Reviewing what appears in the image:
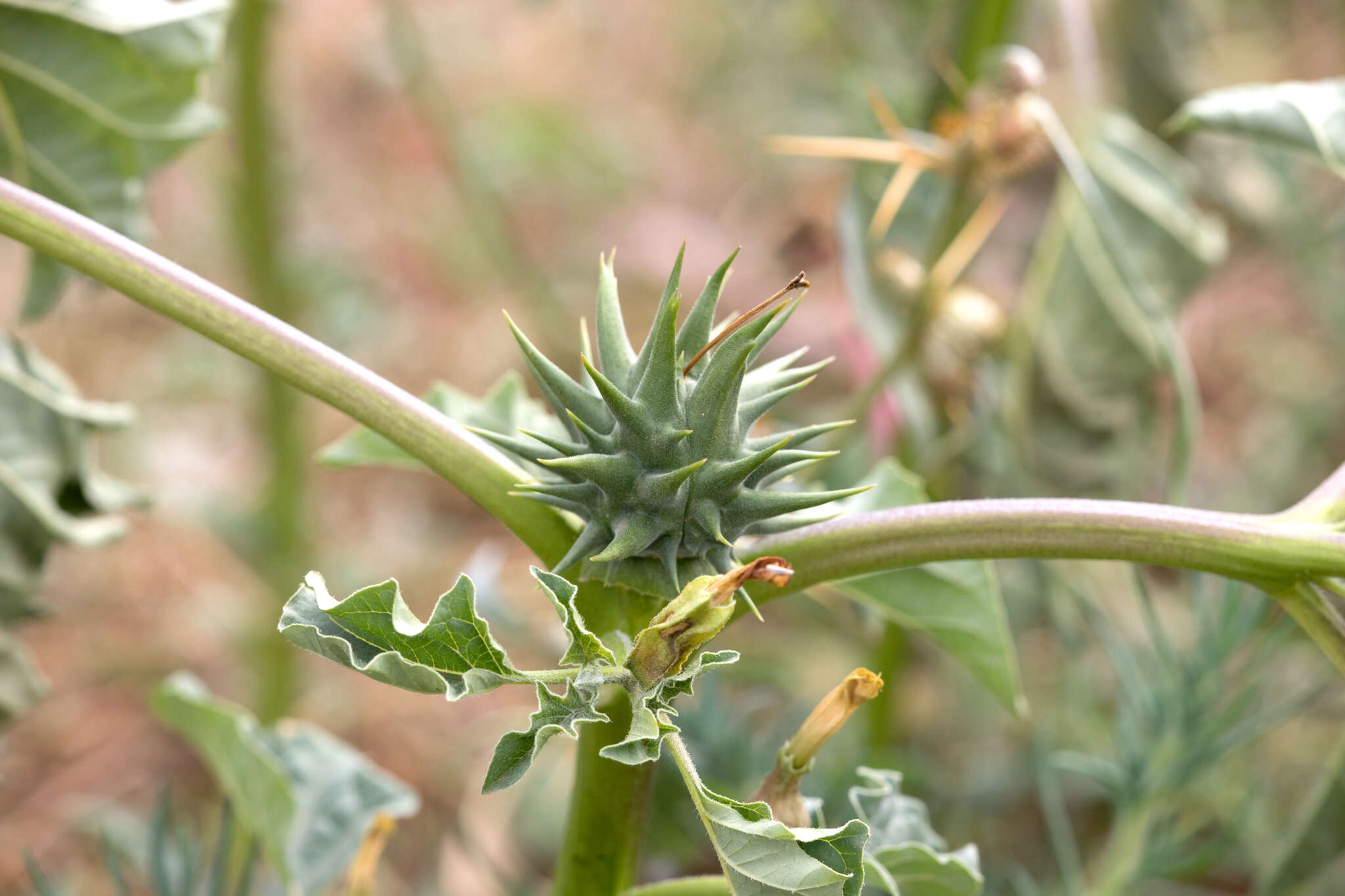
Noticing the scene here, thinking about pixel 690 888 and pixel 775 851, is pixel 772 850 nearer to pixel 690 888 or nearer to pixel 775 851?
pixel 775 851

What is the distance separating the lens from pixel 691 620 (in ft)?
1.27

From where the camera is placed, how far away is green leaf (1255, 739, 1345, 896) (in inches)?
29.4

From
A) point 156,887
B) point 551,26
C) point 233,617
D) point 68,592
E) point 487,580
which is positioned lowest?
point 68,592

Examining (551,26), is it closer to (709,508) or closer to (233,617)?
(233,617)

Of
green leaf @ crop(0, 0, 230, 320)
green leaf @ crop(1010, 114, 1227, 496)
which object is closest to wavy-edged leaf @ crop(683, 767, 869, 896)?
green leaf @ crop(0, 0, 230, 320)

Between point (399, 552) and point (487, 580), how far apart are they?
1.05m

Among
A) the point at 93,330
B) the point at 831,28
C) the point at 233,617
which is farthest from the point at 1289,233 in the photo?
the point at 93,330

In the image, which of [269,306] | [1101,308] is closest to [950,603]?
[1101,308]

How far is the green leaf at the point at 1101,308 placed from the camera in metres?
1.16

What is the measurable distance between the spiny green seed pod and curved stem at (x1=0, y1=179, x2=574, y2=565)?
22 millimetres

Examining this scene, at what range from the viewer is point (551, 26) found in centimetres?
285

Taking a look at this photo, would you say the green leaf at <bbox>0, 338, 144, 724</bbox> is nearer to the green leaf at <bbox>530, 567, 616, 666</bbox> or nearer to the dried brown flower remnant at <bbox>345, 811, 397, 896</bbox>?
the dried brown flower remnant at <bbox>345, 811, 397, 896</bbox>

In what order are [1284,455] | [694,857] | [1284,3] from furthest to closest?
[1284,3]
[1284,455]
[694,857]

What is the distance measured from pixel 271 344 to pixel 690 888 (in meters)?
0.30
